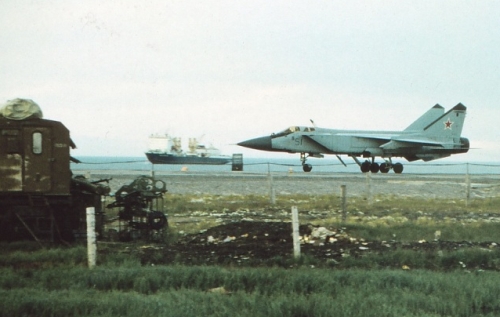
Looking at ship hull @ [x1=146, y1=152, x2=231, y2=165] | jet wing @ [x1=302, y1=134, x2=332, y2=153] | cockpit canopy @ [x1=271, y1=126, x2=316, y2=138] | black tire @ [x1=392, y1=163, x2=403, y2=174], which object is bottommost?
black tire @ [x1=392, y1=163, x2=403, y2=174]

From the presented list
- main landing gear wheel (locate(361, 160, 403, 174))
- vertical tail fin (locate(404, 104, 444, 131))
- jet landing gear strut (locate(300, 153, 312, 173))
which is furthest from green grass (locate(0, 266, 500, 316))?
vertical tail fin (locate(404, 104, 444, 131))

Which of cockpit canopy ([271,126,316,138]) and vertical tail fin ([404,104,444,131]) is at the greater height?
vertical tail fin ([404,104,444,131])

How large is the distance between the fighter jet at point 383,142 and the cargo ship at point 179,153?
54.8m

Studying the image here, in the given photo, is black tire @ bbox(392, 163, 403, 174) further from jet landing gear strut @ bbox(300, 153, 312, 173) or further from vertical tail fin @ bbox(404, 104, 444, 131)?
jet landing gear strut @ bbox(300, 153, 312, 173)

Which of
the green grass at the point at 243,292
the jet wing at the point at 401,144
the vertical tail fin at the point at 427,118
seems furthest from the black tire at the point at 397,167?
the green grass at the point at 243,292

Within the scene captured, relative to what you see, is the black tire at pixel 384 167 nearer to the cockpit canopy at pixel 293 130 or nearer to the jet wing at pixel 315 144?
the jet wing at pixel 315 144

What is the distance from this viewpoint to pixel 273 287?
8156 mm

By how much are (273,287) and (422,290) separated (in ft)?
6.52

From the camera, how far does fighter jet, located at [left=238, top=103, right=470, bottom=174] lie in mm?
39281

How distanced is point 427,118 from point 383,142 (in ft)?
21.3

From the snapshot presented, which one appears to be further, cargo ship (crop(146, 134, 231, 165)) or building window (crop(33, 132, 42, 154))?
cargo ship (crop(146, 134, 231, 165))

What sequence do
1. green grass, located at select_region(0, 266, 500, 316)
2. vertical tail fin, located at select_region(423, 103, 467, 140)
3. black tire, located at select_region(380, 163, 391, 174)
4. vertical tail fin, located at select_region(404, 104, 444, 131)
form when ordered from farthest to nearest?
vertical tail fin, located at select_region(404, 104, 444, 131) < vertical tail fin, located at select_region(423, 103, 467, 140) < black tire, located at select_region(380, 163, 391, 174) < green grass, located at select_region(0, 266, 500, 316)

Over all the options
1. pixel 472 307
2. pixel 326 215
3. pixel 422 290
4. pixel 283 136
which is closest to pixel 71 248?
pixel 422 290

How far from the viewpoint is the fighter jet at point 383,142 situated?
39281 mm
